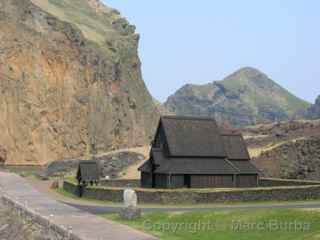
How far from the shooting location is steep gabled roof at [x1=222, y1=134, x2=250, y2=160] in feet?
176

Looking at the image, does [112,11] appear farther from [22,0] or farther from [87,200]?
[87,200]

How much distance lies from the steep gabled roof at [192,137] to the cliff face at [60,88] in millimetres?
71544

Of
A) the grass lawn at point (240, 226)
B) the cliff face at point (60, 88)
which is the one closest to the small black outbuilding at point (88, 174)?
the grass lawn at point (240, 226)

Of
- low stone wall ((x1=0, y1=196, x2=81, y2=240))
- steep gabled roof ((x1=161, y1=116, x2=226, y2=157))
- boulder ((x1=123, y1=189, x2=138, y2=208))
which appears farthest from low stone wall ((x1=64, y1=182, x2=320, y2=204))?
boulder ((x1=123, y1=189, x2=138, y2=208))

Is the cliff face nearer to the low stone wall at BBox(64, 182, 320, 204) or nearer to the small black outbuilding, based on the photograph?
the small black outbuilding

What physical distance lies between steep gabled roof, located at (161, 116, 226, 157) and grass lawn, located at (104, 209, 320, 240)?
768 inches

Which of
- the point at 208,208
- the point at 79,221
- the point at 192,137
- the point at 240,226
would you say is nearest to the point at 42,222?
the point at 79,221

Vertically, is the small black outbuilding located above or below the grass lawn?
below

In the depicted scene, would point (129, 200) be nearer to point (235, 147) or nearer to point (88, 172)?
point (88, 172)

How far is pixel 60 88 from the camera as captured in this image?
13362cm

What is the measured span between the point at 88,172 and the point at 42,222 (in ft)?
85.8

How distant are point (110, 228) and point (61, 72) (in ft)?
373

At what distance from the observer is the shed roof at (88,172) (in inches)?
2082

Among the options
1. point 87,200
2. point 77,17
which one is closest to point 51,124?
point 77,17
